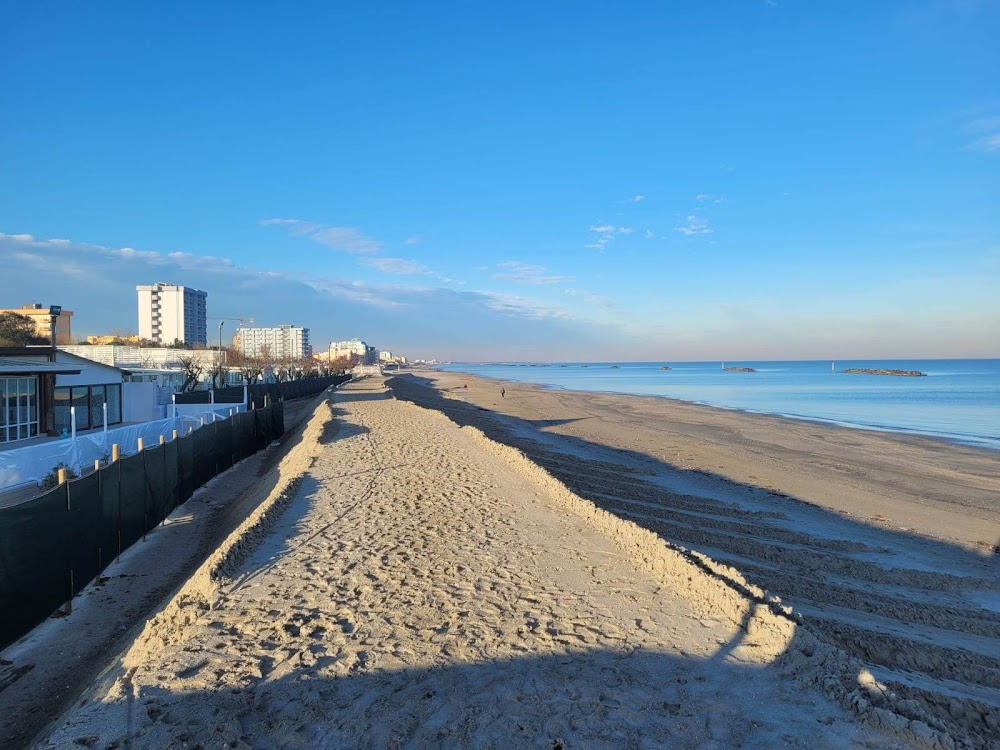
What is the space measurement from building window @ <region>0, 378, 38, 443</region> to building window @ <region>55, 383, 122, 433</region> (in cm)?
91

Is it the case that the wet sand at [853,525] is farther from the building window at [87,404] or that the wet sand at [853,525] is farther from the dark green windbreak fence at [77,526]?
the building window at [87,404]

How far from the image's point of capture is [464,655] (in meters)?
4.82

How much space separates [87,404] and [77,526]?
17.8 m

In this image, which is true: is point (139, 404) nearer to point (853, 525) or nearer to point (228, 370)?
point (853, 525)

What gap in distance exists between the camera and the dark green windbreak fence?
5.95 meters

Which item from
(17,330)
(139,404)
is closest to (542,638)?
(139,404)

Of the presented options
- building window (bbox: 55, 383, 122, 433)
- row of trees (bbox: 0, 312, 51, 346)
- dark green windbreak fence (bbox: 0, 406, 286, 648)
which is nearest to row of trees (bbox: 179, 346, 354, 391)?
building window (bbox: 55, 383, 122, 433)

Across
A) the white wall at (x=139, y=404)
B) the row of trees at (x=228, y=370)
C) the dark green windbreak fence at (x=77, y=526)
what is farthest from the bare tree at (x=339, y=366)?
the dark green windbreak fence at (x=77, y=526)

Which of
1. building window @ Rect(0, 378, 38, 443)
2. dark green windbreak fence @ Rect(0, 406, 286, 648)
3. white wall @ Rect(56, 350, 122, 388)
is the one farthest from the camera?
white wall @ Rect(56, 350, 122, 388)

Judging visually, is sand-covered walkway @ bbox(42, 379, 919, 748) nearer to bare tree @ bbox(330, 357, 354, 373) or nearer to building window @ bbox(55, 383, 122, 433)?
building window @ bbox(55, 383, 122, 433)

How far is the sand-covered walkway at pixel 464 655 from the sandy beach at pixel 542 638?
0.02m

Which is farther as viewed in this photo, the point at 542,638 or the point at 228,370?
the point at 228,370

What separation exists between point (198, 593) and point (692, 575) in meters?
4.99

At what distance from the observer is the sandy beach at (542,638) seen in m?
3.91
